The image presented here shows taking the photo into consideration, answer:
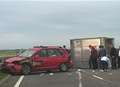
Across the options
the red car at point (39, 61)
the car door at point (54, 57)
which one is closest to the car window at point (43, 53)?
the red car at point (39, 61)

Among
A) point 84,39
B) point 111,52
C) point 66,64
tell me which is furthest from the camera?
point 84,39

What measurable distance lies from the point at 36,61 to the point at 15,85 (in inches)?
324

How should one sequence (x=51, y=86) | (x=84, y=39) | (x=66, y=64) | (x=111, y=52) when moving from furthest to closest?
(x=84, y=39), (x=111, y=52), (x=66, y=64), (x=51, y=86)

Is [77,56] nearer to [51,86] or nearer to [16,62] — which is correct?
[16,62]

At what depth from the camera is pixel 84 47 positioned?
1423 inches

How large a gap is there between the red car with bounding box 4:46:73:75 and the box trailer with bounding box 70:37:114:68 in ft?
15.6

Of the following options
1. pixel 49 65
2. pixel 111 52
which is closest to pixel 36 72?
pixel 49 65

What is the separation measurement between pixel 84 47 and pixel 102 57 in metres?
4.93

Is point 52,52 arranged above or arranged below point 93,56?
above

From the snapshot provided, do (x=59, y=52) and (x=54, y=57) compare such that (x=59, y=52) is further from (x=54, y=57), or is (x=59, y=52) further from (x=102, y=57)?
(x=102, y=57)

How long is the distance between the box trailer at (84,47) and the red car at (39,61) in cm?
474

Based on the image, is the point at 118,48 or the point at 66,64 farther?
the point at 118,48

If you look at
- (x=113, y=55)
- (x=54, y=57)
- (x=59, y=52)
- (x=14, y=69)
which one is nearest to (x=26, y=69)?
(x=14, y=69)

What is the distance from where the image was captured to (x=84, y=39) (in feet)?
119
